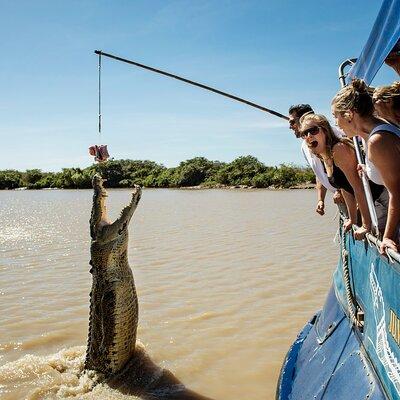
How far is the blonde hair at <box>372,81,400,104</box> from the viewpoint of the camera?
2.76 meters

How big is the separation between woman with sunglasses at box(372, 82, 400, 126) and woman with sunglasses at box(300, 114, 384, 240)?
510mm

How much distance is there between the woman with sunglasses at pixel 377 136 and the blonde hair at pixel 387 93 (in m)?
0.22

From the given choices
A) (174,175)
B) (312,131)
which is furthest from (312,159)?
(174,175)

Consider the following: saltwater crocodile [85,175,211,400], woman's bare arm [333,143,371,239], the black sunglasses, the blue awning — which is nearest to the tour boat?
the blue awning

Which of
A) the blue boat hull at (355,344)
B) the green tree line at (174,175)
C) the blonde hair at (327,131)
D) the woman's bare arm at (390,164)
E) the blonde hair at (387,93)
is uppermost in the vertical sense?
the green tree line at (174,175)

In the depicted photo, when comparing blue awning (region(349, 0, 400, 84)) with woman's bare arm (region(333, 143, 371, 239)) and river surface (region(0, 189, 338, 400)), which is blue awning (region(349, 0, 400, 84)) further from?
river surface (region(0, 189, 338, 400))

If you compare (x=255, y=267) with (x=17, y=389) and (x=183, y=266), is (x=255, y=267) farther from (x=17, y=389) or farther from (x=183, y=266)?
(x=17, y=389)

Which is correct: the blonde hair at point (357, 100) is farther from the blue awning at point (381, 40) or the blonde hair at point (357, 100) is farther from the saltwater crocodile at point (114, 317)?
the saltwater crocodile at point (114, 317)

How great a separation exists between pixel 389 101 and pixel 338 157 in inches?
23.9

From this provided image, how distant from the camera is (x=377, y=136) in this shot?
7.74ft

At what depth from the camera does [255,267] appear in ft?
29.0

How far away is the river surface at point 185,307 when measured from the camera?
4.56 meters

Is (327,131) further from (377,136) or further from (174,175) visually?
(174,175)

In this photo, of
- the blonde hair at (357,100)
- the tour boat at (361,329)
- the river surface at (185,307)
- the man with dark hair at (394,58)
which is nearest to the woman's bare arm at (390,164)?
the tour boat at (361,329)
